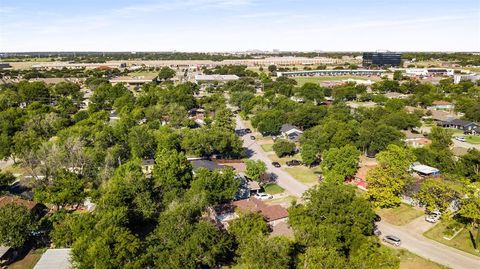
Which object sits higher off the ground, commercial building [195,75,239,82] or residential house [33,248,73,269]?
commercial building [195,75,239,82]

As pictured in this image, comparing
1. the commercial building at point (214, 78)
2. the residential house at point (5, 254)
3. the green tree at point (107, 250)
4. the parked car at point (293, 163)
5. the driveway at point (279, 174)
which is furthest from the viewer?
the commercial building at point (214, 78)

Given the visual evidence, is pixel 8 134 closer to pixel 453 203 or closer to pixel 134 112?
pixel 134 112

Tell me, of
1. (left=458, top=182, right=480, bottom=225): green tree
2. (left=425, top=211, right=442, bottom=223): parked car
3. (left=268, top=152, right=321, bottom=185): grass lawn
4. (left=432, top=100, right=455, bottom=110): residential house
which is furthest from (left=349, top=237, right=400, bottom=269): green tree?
(left=432, top=100, right=455, bottom=110): residential house

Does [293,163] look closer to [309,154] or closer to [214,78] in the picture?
[309,154]

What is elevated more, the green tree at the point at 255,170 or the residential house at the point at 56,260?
the green tree at the point at 255,170

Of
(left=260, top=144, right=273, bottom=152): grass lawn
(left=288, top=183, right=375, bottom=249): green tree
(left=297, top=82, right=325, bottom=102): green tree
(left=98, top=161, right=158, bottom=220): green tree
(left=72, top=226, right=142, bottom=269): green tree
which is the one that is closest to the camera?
(left=72, top=226, right=142, bottom=269): green tree

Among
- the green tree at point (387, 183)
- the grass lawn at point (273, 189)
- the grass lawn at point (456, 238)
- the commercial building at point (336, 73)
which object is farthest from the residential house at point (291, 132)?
the commercial building at point (336, 73)

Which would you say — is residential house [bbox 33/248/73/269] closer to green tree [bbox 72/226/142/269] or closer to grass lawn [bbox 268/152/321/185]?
green tree [bbox 72/226/142/269]

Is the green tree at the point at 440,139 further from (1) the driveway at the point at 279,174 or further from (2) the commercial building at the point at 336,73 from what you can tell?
(2) the commercial building at the point at 336,73
